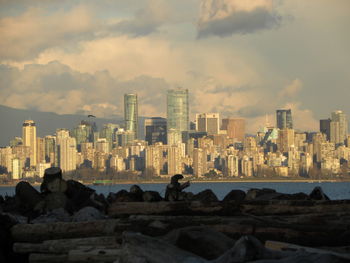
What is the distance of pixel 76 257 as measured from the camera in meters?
11.4

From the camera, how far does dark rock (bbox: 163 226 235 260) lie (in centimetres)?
1061

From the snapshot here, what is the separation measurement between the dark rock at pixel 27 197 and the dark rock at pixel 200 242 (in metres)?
8.20

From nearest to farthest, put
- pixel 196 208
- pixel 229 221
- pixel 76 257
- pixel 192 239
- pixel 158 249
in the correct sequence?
1. pixel 158 249
2. pixel 192 239
3. pixel 76 257
4. pixel 229 221
5. pixel 196 208

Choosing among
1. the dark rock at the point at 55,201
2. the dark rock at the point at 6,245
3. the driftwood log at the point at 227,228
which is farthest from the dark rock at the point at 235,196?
the dark rock at the point at 6,245

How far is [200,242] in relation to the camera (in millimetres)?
10688

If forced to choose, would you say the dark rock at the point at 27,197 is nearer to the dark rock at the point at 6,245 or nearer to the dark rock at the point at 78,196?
the dark rock at the point at 78,196

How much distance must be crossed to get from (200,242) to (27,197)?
9.36m

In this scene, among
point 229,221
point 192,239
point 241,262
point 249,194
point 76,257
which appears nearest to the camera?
point 241,262

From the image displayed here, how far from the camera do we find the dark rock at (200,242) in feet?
34.8

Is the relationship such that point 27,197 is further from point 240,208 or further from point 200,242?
point 200,242

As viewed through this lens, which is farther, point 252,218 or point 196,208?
point 196,208

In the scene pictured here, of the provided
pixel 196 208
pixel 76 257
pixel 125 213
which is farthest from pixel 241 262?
pixel 125 213

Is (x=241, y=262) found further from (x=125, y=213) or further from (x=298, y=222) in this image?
(x=125, y=213)

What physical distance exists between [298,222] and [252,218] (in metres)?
0.75
